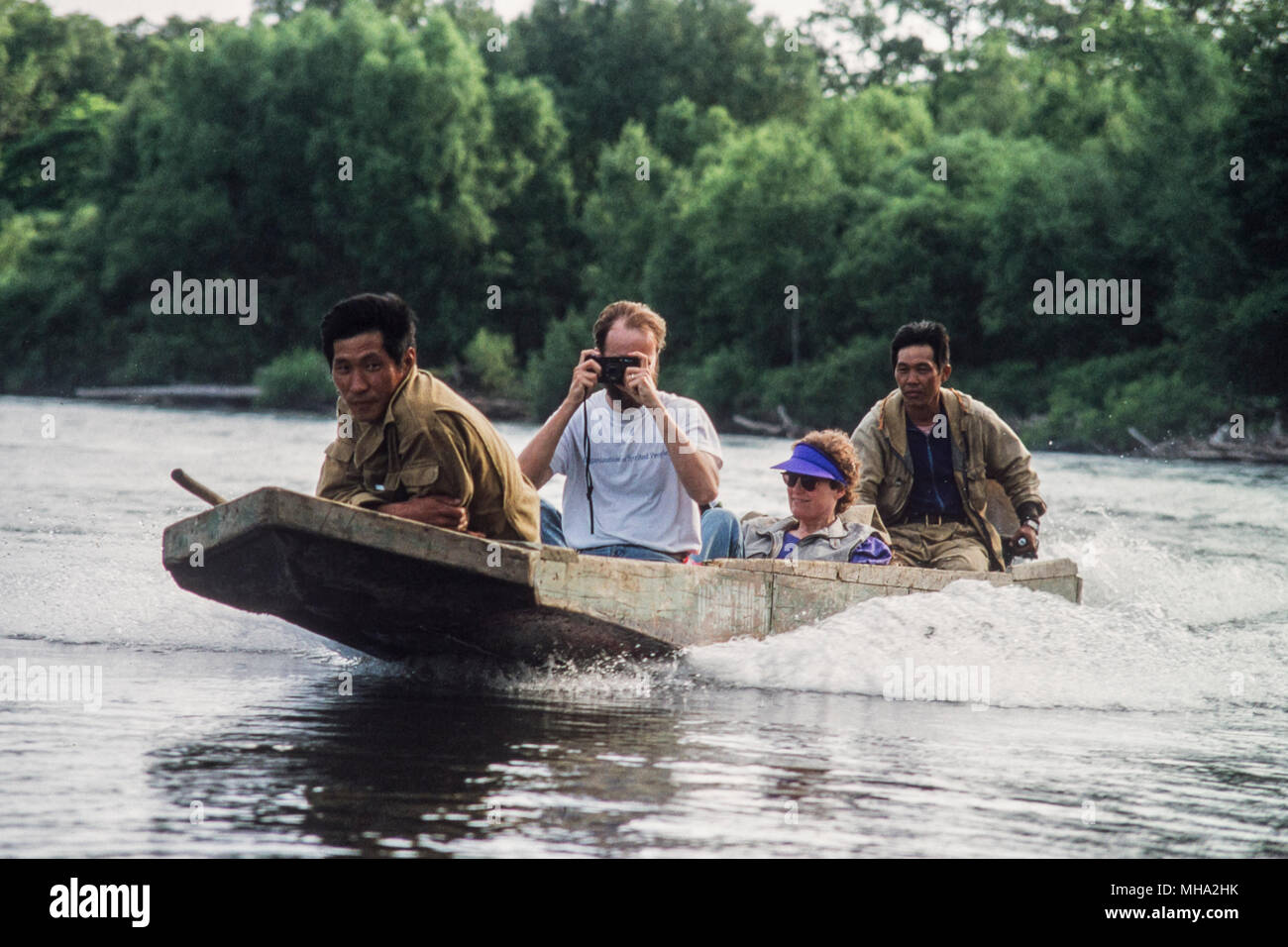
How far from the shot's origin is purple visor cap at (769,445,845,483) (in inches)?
299

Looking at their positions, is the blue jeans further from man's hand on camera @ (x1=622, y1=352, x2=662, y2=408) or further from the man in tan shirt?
the man in tan shirt

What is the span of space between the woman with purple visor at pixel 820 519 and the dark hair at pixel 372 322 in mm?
2215

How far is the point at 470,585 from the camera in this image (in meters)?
6.38

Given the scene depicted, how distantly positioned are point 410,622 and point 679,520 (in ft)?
4.38

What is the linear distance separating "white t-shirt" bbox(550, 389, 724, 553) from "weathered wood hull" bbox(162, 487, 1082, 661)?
12.1 inches

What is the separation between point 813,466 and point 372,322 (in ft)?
8.03

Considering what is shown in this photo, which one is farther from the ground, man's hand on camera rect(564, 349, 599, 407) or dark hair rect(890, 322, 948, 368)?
dark hair rect(890, 322, 948, 368)

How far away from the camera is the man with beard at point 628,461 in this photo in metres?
7.24

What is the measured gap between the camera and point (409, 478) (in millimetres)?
6078

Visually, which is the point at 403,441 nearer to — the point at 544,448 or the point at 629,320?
the point at 544,448

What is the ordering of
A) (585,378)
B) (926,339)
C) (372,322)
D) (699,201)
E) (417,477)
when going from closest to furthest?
1. (372,322)
2. (417,477)
3. (585,378)
4. (926,339)
5. (699,201)

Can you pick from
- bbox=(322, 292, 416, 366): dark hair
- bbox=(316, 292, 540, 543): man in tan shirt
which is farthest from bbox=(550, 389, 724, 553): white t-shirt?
bbox=(322, 292, 416, 366): dark hair

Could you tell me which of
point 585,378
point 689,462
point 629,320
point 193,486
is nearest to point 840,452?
point 689,462
